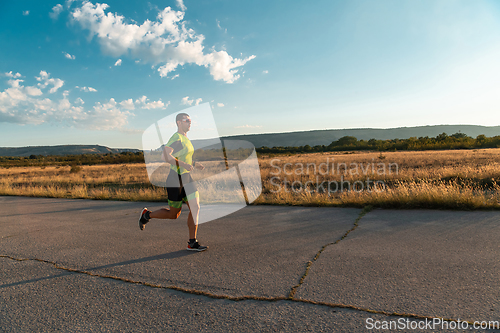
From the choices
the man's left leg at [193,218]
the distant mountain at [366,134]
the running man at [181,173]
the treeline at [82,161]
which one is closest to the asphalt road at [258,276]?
the man's left leg at [193,218]

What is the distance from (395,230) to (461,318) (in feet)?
9.66

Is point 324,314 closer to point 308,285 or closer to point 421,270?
point 308,285

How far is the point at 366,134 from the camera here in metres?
172

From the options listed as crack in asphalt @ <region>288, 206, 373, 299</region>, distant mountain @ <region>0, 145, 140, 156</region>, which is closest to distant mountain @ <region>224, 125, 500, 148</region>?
distant mountain @ <region>0, 145, 140, 156</region>

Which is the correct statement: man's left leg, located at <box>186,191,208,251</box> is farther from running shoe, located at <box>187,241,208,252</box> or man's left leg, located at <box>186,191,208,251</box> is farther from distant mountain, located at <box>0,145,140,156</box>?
distant mountain, located at <box>0,145,140,156</box>

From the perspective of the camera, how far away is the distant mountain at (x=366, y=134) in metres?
167

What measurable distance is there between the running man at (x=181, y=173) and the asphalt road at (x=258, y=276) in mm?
609

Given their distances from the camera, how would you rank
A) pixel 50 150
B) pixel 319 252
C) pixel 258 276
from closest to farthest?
pixel 258 276, pixel 319 252, pixel 50 150

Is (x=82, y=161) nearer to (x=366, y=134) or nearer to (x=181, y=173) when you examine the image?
(x=181, y=173)

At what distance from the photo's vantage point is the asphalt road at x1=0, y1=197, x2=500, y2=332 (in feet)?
8.26

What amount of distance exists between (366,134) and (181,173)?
607 ft

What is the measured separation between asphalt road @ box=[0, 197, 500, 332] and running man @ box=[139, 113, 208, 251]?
2.00 feet

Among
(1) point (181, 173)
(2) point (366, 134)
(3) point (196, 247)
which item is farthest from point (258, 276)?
(2) point (366, 134)

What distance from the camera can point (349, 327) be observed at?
7.59ft
